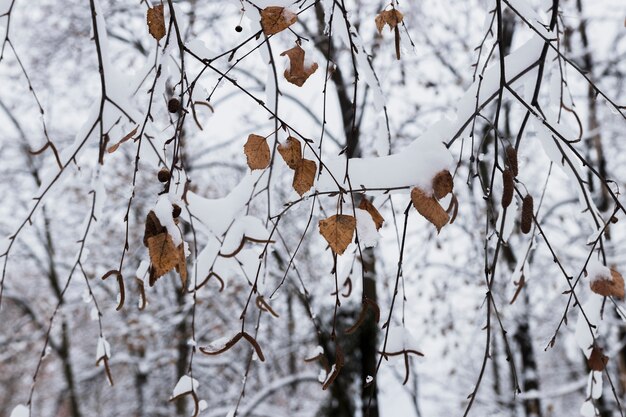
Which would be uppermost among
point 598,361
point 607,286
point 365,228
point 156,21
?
point 156,21

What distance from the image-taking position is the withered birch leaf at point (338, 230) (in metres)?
0.99

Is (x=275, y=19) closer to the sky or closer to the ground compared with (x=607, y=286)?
closer to the sky

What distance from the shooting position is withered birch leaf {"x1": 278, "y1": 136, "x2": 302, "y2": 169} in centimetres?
108

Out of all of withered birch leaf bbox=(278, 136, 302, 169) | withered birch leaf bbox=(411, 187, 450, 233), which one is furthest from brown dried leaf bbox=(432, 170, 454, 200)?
withered birch leaf bbox=(278, 136, 302, 169)

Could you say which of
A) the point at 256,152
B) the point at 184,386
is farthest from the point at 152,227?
the point at 184,386

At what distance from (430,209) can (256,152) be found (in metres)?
0.33

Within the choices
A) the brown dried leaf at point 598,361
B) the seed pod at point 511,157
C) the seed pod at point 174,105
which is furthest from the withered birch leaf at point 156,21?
the brown dried leaf at point 598,361

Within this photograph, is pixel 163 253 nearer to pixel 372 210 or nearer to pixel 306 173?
pixel 306 173

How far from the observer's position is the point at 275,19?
1065 mm

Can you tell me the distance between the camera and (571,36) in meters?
6.45

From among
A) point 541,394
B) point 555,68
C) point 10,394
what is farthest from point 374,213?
point 10,394

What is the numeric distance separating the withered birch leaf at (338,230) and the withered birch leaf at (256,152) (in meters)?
0.17

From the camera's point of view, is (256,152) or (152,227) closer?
(152,227)

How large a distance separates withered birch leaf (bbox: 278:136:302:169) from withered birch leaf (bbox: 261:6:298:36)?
0.19 m
